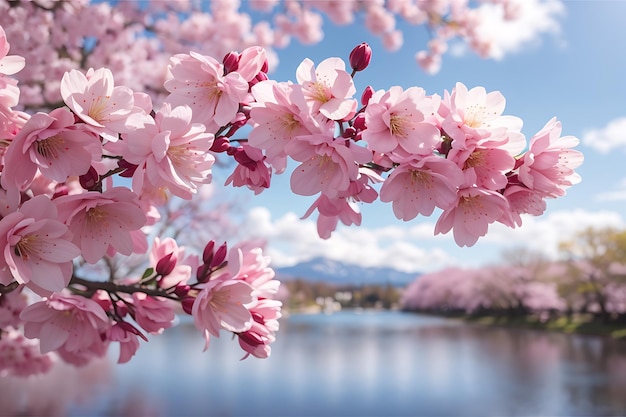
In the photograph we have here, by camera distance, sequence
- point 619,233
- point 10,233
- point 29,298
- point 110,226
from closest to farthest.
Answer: point 10,233, point 110,226, point 29,298, point 619,233

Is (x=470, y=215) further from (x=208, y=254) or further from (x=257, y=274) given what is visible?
(x=208, y=254)

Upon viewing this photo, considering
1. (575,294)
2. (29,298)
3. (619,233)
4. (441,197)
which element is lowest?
(29,298)

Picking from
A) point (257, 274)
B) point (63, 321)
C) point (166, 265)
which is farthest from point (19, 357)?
point (257, 274)

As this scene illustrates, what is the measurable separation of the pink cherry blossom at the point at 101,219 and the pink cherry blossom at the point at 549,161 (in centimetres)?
71

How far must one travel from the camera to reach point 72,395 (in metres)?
12.4

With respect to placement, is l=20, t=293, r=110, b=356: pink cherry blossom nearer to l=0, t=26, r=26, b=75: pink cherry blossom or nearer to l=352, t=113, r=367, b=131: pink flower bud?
l=0, t=26, r=26, b=75: pink cherry blossom

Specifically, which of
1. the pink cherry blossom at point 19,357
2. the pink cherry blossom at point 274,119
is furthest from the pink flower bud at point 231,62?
the pink cherry blossom at point 19,357

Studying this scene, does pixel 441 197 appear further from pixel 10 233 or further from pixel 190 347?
pixel 190 347

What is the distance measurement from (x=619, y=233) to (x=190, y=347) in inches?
708

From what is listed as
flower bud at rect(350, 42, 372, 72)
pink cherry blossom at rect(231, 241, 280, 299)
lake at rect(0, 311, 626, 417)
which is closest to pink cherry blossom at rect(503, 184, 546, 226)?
flower bud at rect(350, 42, 372, 72)

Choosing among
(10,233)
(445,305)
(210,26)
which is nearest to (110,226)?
(10,233)

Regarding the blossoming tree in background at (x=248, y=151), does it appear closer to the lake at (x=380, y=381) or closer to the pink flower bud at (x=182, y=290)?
the pink flower bud at (x=182, y=290)

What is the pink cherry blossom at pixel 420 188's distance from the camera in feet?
3.10

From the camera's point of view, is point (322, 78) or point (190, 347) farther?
point (190, 347)
